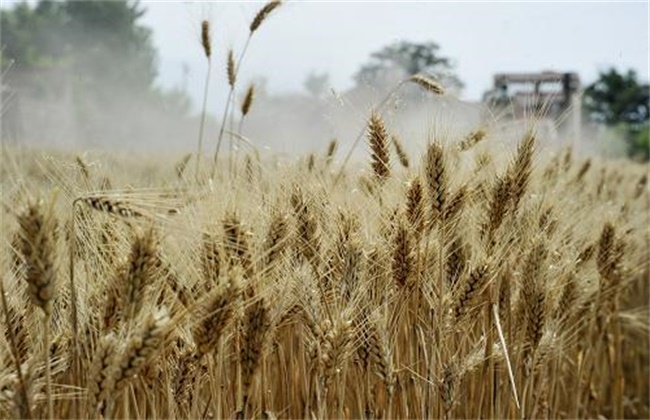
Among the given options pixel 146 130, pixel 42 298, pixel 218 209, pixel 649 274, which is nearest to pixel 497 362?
pixel 218 209

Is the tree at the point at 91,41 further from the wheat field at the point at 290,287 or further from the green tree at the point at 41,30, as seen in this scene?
the wheat field at the point at 290,287

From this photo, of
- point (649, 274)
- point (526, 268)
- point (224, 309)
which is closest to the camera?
point (224, 309)

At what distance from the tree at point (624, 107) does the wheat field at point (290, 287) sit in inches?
847

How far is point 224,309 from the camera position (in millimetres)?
1057

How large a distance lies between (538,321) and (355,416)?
1.35ft

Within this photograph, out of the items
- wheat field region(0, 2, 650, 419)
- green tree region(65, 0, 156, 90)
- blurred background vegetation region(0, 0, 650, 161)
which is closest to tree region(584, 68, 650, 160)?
blurred background vegetation region(0, 0, 650, 161)

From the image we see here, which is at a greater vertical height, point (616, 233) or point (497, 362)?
point (616, 233)

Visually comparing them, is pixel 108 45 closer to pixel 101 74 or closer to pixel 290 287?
pixel 101 74

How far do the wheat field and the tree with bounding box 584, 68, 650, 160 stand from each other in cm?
2152

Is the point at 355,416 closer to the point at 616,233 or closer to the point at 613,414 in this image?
the point at 616,233

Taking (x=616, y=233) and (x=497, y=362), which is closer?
(x=497, y=362)

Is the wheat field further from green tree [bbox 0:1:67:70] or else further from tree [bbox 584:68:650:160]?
tree [bbox 584:68:650:160]

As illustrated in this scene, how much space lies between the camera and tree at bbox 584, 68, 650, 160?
22.7 meters

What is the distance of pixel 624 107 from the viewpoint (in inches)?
927
